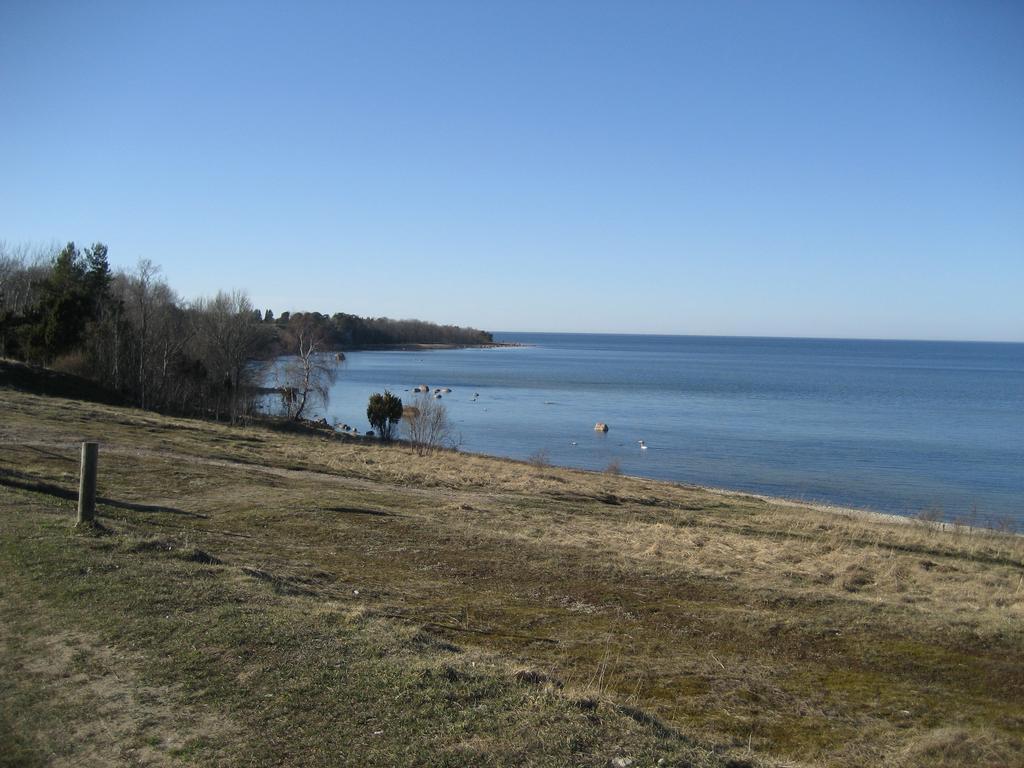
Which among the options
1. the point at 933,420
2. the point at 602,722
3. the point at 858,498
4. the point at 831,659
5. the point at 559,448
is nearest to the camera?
the point at 602,722

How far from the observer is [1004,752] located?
291 inches

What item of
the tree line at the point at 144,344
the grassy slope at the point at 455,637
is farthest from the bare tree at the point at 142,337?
the grassy slope at the point at 455,637

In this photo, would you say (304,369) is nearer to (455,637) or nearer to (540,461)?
(540,461)

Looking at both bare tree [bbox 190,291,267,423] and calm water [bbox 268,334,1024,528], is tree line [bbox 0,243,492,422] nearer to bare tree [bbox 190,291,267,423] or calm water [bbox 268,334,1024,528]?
bare tree [bbox 190,291,267,423]

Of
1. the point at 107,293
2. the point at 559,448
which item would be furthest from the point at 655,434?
the point at 107,293

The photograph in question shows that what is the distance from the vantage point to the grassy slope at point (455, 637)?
572 centimetres

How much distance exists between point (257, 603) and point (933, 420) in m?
73.8

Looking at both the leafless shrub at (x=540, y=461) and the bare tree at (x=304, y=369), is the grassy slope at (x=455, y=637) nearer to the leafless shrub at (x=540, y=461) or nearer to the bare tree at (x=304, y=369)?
the leafless shrub at (x=540, y=461)

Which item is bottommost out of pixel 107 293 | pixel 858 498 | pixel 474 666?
pixel 858 498

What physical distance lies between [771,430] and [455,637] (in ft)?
183

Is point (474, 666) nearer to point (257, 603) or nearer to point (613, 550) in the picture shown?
point (257, 603)

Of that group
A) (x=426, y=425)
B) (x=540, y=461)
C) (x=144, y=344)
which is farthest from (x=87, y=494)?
(x=144, y=344)

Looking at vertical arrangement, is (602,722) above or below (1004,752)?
above

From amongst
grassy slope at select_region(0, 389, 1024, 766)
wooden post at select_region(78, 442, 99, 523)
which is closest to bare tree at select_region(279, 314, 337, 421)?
grassy slope at select_region(0, 389, 1024, 766)
